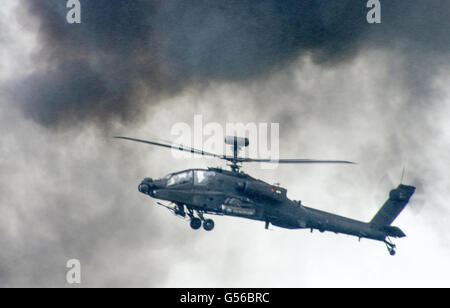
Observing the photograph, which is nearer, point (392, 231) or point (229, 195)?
point (229, 195)

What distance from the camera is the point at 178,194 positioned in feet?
124

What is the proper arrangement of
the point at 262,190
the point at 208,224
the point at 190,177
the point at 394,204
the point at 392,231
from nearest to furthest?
1. the point at 190,177
2. the point at 262,190
3. the point at 208,224
4. the point at 392,231
5. the point at 394,204

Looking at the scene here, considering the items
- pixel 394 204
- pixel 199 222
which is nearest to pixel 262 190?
pixel 199 222

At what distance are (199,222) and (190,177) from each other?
160 inches

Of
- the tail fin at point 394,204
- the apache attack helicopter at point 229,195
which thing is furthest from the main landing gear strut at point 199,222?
the tail fin at point 394,204

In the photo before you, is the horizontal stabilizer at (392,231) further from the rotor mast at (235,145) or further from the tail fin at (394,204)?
the rotor mast at (235,145)

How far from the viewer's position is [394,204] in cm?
4541

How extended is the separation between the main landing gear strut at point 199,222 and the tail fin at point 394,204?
16829 millimetres

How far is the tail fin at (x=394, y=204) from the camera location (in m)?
44.6

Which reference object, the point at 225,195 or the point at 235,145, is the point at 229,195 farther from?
the point at 235,145

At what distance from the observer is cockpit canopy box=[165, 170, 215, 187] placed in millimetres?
38062

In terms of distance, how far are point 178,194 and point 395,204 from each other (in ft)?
73.9
